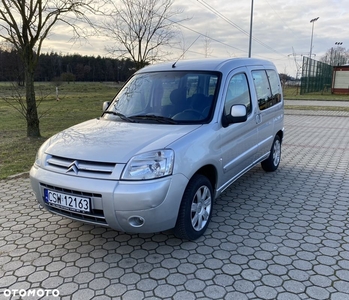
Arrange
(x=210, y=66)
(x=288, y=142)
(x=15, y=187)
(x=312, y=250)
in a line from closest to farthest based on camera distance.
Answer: (x=312, y=250) → (x=210, y=66) → (x=15, y=187) → (x=288, y=142)

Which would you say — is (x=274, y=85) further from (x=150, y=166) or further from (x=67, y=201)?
(x=67, y=201)

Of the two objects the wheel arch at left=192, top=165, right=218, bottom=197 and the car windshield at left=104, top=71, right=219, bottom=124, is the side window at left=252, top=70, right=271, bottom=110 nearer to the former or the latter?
the car windshield at left=104, top=71, right=219, bottom=124

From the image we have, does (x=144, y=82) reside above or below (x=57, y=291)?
above

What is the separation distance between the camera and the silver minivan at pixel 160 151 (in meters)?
2.63

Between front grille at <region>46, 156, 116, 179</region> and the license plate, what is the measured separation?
0.69ft

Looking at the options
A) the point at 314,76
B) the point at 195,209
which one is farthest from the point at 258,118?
the point at 314,76

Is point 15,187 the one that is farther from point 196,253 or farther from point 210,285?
point 210,285

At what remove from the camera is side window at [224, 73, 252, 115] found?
3645 mm

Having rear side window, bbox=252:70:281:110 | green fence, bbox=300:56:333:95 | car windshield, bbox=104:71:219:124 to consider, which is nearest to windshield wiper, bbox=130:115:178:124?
car windshield, bbox=104:71:219:124

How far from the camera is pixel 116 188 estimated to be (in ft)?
8.43

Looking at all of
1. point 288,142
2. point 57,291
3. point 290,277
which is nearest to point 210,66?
point 290,277

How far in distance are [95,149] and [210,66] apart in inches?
74.3

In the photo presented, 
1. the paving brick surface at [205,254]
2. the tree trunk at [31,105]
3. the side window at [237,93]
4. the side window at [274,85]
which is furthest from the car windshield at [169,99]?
the tree trunk at [31,105]

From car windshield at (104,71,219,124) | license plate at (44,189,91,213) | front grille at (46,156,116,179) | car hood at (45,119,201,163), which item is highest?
car windshield at (104,71,219,124)
